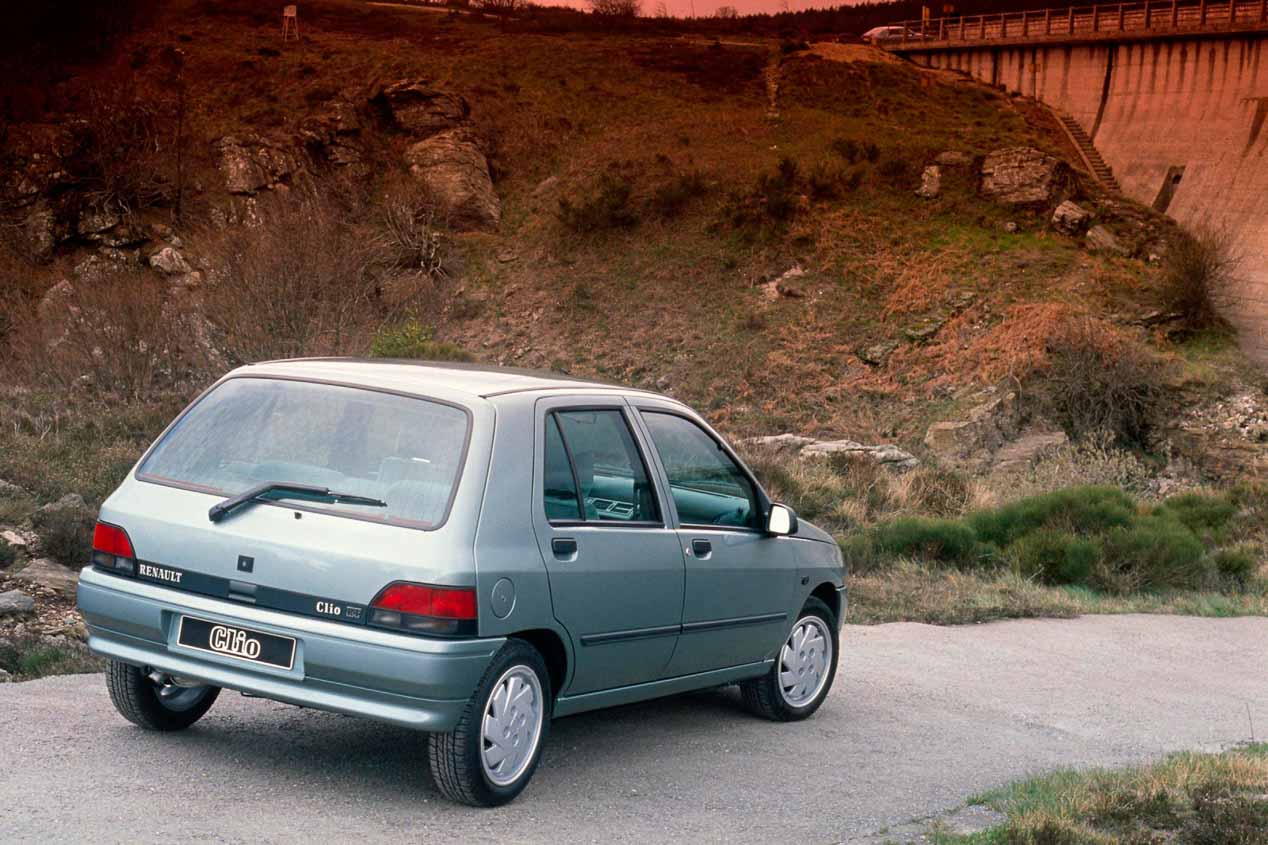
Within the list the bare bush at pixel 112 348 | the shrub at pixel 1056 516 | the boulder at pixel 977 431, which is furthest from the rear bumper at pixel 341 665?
the boulder at pixel 977 431

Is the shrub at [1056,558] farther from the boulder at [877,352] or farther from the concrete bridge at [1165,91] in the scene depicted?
the concrete bridge at [1165,91]

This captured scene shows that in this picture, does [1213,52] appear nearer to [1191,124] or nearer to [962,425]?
[1191,124]

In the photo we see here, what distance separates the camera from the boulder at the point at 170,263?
149 ft

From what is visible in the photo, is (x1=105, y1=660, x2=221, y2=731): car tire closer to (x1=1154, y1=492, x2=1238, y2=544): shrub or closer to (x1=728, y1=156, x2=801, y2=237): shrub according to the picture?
(x1=1154, y1=492, x2=1238, y2=544): shrub

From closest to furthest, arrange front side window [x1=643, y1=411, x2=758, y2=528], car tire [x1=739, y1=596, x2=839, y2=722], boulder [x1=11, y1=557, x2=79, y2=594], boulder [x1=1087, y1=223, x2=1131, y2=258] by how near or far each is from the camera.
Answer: front side window [x1=643, y1=411, x2=758, y2=528] < car tire [x1=739, y1=596, x2=839, y2=722] < boulder [x1=11, y1=557, x2=79, y2=594] < boulder [x1=1087, y1=223, x2=1131, y2=258]

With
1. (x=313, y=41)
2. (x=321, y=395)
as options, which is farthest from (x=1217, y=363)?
(x=313, y=41)

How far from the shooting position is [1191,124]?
174 feet

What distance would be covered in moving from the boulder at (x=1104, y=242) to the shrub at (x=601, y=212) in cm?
1591

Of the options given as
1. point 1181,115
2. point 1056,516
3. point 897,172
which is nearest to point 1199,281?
point 897,172

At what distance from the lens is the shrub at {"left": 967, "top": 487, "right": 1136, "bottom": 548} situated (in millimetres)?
17797

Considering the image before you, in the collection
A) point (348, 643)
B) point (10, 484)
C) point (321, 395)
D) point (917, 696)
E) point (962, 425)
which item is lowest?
point (962, 425)

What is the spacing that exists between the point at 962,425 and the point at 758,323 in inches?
415

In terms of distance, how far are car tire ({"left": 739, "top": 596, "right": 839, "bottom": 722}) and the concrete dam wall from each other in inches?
1503

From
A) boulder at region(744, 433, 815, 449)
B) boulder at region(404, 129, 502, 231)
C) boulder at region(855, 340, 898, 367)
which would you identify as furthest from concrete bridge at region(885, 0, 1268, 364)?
boulder at region(404, 129, 502, 231)
